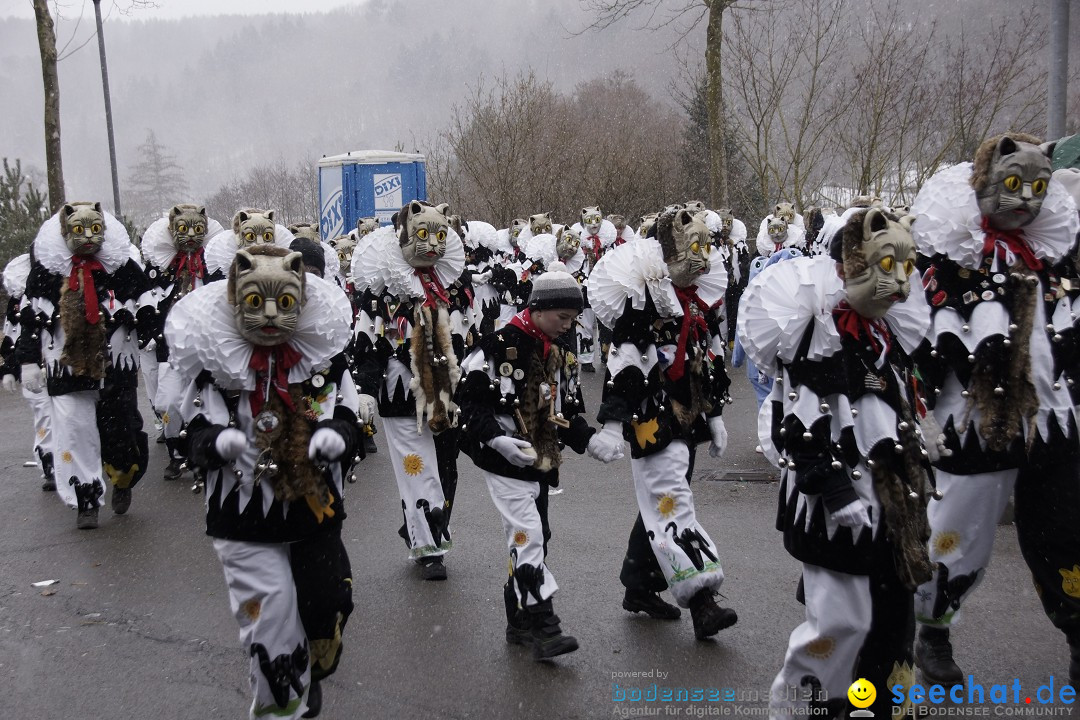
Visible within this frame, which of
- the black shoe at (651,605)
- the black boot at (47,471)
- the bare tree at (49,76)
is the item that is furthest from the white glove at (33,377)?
the bare tree at (49,76)

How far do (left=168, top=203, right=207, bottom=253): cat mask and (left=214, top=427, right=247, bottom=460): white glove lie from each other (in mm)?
5113

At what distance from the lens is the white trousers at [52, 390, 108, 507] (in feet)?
23.7

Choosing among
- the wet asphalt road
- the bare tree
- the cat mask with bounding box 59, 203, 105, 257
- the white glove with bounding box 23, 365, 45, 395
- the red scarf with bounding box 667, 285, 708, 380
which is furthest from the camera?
the bare tree

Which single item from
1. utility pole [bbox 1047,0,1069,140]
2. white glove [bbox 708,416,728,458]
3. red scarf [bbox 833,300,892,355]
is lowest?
white glove [bbox 708,416,728,458]

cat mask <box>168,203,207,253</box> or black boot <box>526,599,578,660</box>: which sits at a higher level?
cat mask <box>168,203,207,253</box>

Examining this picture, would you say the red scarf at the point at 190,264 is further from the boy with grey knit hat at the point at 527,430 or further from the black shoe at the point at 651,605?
the black shoe at the point at 651,605

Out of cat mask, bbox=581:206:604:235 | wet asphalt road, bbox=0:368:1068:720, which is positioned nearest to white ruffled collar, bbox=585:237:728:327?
wet asphalt road, bbox=0:368:1068:720

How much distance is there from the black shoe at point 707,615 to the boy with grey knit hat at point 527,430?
0.62 metres

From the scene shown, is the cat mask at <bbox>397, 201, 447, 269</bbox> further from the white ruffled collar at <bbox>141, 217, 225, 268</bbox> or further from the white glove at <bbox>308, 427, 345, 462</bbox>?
the white ruffled collar at <bbox>141, 217, 225, 268</bbox>

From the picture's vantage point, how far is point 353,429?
3.89 metres

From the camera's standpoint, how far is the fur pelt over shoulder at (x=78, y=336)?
711 centimetres

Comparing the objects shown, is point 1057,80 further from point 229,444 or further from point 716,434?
point 229,444

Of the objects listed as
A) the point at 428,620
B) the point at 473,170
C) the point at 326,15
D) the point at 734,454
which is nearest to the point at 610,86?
the point at 473,170

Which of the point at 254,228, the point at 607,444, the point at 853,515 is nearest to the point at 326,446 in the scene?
the point at 607,444
